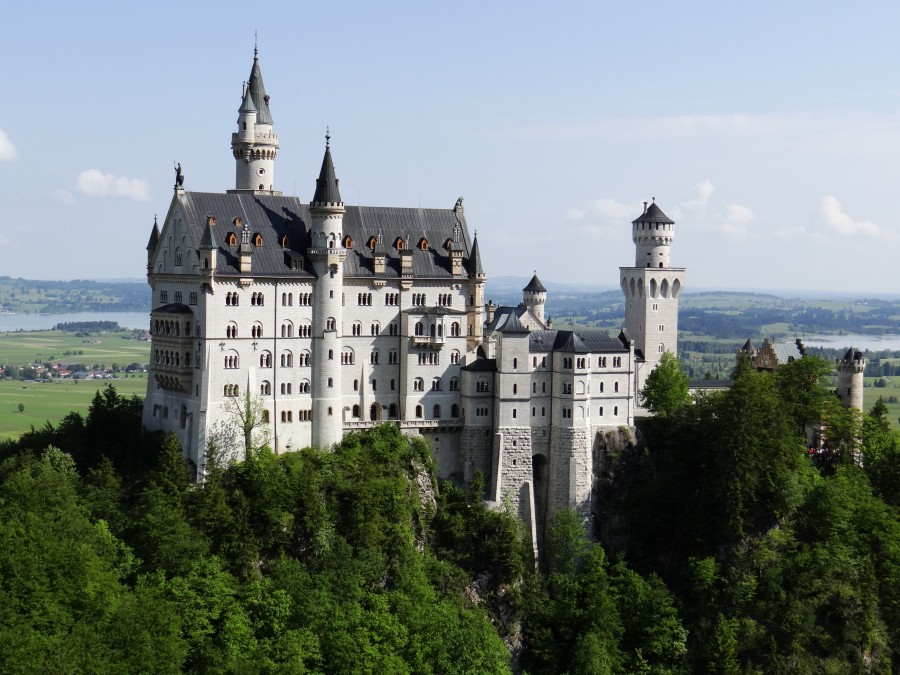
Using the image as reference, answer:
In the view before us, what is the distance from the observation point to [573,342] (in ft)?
325

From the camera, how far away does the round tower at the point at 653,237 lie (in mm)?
109000

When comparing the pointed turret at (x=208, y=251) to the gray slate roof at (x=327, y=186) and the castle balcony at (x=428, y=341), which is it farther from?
the castle balcony at (x=428, y=341)

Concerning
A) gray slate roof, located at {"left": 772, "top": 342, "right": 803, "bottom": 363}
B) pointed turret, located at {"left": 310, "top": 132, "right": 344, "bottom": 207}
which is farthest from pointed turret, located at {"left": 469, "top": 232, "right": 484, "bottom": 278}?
gray slate roof, located at {"left": 772, "top": 342, "right": 803, "bottom": 363}

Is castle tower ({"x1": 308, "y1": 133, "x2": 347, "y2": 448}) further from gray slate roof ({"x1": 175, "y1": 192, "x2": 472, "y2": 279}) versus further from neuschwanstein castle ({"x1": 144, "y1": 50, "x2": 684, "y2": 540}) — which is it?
gray slate roof ({"x1": 175, "y1": 192, "x2": 472, "y2": 279})

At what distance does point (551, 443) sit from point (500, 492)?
5.56m

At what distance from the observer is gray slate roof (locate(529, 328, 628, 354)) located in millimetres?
99000

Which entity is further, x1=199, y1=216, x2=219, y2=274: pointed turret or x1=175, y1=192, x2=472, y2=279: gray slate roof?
x1=175, y1=192, x2=472, y2=279: gray slate roof

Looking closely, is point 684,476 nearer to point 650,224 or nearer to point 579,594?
point 579,594

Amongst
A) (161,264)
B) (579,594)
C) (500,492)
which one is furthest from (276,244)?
(579,594)

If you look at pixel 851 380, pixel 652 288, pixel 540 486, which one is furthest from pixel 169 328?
pixel 851 380

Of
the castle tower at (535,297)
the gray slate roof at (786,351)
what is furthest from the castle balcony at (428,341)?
the gray slate roof at (786,351)

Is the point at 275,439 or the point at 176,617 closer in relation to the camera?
the point at 176,617

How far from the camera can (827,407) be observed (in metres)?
106

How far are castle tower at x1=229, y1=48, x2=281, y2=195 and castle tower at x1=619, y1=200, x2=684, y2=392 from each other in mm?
29813
